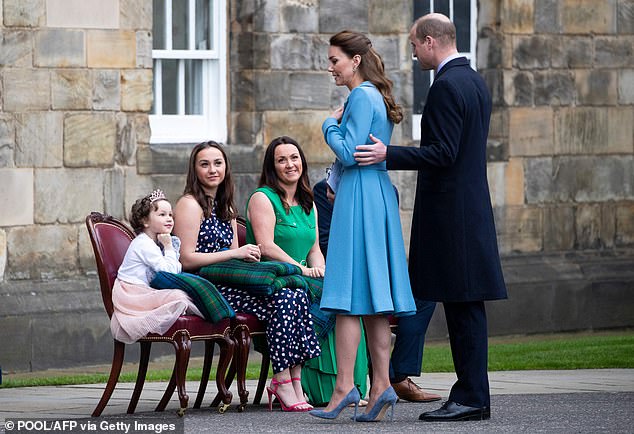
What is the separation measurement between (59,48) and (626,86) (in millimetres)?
5985

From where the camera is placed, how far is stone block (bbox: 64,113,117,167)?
12461mm

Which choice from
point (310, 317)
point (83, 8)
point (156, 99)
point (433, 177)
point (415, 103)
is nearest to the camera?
point (433, 177)

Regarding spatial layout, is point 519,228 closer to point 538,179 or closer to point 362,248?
point 538,179

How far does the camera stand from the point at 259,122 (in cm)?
1365

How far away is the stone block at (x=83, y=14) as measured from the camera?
1238 centimetres

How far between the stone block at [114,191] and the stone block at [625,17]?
5520 millimetres

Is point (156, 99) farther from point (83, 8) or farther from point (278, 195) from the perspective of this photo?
point (278, 195)

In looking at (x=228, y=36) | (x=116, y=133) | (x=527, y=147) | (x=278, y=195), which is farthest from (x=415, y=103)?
(x=278, y=195)

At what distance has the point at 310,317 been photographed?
920cm

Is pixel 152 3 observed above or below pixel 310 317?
above

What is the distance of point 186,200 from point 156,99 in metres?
4.19

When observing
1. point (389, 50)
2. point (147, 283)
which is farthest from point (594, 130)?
point (147, 283)

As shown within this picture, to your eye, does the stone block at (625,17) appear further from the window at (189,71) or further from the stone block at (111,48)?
the stone block at (111,48)

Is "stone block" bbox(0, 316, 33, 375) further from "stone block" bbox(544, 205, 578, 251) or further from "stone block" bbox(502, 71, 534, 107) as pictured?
"stone block" bbox(544, 205, 578, 251)
